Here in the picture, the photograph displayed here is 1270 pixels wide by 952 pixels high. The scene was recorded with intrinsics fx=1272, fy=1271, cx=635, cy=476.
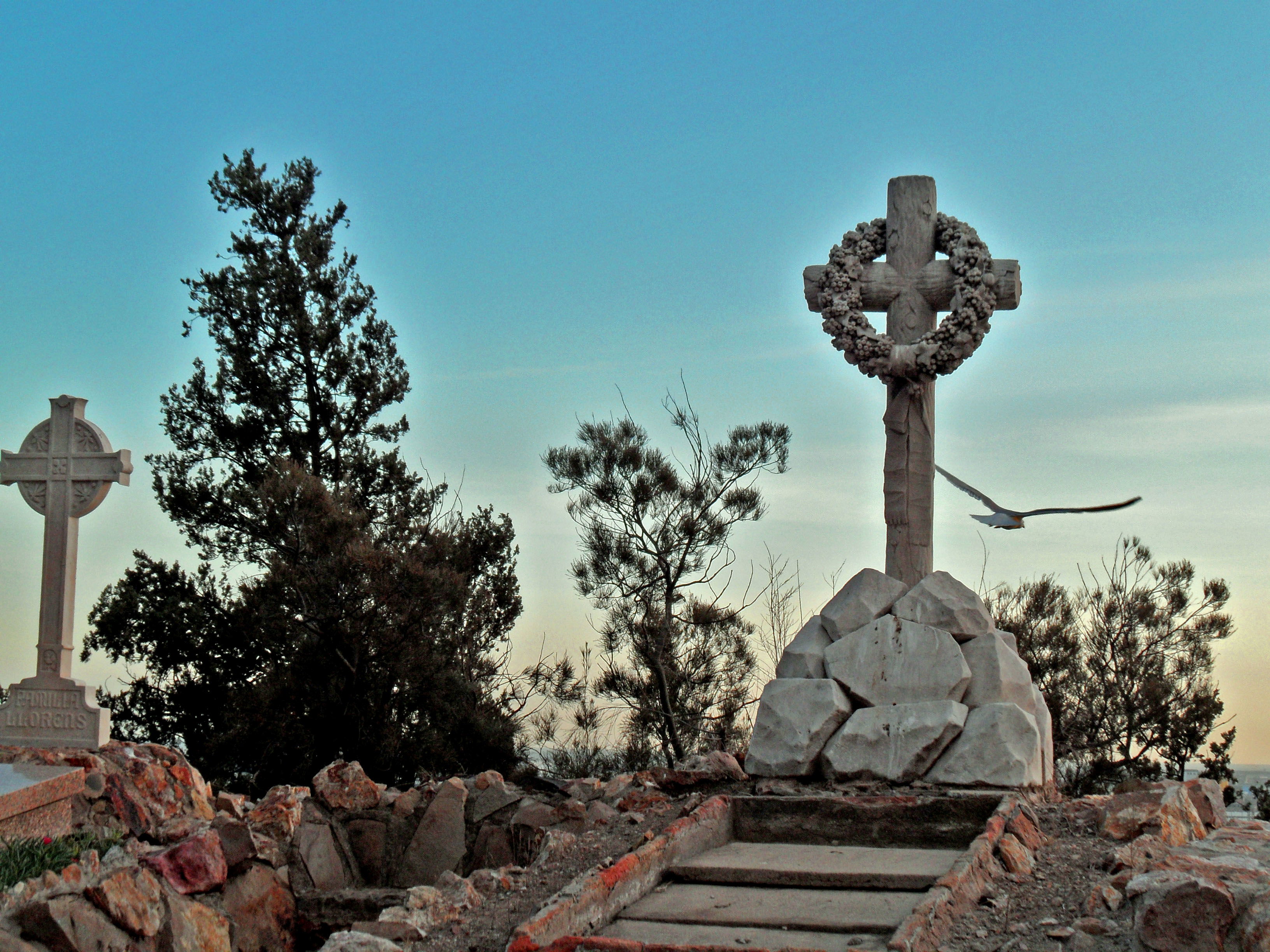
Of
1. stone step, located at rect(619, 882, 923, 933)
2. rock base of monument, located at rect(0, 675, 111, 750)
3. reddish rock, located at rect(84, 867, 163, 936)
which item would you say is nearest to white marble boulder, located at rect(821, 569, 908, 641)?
stone step, located at rect(619, 882, 923, 933)

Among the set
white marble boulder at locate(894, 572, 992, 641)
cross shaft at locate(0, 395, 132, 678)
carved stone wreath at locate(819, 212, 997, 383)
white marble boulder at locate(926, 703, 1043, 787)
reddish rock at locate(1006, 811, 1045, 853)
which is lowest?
reddish rock at locate(1006, 811, 1045, 853)

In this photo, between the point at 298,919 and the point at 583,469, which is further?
the point at 583,469

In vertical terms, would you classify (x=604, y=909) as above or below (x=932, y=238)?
below

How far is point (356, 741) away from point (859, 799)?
27.5 feet

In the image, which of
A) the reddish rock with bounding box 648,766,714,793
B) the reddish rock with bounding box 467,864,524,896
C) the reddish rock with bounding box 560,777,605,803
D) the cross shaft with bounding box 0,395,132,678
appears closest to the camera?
the reddish rock with bounding box 467,864,524,896

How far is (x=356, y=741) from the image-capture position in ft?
46.0

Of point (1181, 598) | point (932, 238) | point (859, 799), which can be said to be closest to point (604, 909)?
point (859, 799)

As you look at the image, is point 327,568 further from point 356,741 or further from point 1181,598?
point 1181,598

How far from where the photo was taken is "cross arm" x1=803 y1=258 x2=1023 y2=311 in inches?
339

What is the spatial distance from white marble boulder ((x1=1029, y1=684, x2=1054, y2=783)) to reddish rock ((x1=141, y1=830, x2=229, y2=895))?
4.76 metres

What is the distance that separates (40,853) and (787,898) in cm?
426

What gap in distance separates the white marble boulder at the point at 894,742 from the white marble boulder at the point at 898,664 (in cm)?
11

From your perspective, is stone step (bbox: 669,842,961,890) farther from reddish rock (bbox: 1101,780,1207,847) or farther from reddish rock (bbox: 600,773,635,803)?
reddish rock (bbox: 600,773,635,803)

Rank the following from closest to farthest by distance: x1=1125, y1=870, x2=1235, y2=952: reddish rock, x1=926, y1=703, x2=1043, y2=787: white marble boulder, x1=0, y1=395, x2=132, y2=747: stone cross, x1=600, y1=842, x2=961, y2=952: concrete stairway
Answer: x1=1125, y1=870, x2=1235, y2=952: reddish rock < x1=600, y1=842, x2=961, y2=952: concrete stairway < x1=926, y1=703, x2=1043, y2=787: white marble boulder < x1=0, y1=395, x2=132, y2=747: stone cross
